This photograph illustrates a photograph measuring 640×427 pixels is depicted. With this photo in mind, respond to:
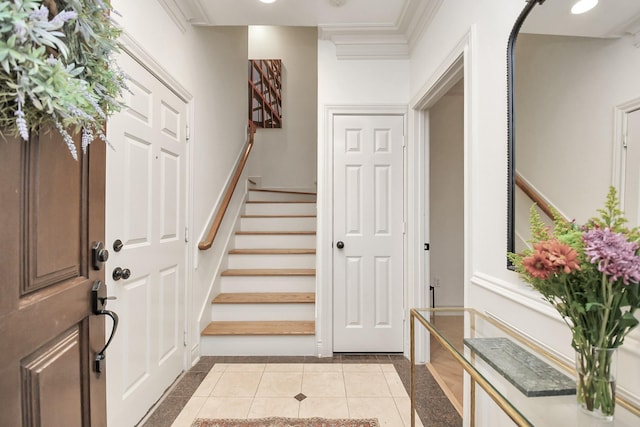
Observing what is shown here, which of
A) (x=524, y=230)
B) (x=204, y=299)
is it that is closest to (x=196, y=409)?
(x=204, y=299)

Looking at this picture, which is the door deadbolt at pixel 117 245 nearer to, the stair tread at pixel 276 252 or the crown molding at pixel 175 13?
the crown molding at pixel 175 13

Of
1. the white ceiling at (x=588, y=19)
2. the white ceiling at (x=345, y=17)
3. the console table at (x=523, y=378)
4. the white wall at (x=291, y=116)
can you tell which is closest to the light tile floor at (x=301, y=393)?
the console table at (x=523, y=378)

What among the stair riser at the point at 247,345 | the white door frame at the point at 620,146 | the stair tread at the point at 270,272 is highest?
the white door frame at the point at 620,146

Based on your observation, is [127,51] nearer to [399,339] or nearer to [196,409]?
[196,409]

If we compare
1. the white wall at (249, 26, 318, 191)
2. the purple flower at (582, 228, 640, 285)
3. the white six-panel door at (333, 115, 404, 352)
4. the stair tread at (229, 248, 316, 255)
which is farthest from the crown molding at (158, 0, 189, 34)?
the white wall at (249, 26, 318, 191)

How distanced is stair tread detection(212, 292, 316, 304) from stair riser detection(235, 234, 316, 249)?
641 mm

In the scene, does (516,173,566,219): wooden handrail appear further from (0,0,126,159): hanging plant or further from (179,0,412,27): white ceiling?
(179,0,412,27): white ceiling

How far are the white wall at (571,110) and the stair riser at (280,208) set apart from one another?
9.80 feet

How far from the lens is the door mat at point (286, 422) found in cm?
177

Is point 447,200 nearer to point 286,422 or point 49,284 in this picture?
point 286,422

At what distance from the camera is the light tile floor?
6.18 feet

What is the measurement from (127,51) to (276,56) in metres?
4.15

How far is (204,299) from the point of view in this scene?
2.64 metres

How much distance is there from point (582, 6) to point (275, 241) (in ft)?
9.75
